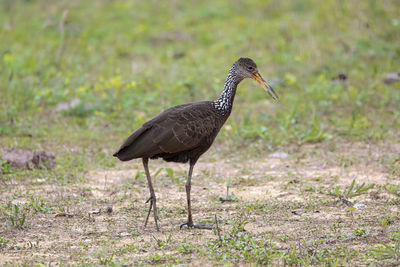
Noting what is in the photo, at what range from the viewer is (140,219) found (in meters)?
6.18

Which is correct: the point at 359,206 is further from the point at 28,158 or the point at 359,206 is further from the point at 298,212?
the point at 28,158

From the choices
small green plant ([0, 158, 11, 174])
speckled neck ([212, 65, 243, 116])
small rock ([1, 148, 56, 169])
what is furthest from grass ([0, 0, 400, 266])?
speckled neck ([212, 65, 243, 116])

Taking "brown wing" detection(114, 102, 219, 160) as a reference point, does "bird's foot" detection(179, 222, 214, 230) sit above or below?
below

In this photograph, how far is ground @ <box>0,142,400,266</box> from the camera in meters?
4.96

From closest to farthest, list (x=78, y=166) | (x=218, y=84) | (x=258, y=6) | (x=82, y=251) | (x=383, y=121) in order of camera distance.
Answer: (x=82, y=251) → (x=78, y=166) → (x=383, y=121) → (x=218, y=84) → (x=258, y=6)

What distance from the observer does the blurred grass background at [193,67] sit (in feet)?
29.8

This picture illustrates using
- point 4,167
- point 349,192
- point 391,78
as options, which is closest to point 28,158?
point 4,167

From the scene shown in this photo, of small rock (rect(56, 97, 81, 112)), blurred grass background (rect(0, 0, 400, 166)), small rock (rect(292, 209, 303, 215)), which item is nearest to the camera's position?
small rock (rect(292, 209, 303, 215))

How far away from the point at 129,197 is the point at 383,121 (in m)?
4.50

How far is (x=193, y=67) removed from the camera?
37.8ft

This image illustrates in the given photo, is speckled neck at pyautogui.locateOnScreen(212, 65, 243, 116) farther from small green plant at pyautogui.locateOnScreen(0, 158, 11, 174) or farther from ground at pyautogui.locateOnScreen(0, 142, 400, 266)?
small green plant at pyautogui.locateOnScreen(0, 158, 11, 174)

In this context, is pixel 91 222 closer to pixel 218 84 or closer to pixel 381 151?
pixel 381 151

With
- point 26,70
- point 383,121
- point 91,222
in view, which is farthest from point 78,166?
point 383,121

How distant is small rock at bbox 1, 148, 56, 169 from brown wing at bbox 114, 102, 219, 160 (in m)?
2.21
